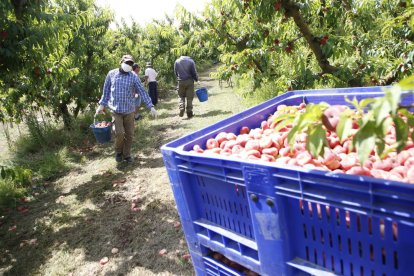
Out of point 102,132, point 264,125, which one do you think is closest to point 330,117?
point 264,125

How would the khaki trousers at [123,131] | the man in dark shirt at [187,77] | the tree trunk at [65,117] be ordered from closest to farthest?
the khaki trousers at [123,131] < the tree trunk at [65,117] < the man in dark shirt at [187,77]

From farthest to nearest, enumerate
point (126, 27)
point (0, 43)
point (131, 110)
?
point (126, 27) → point (131, 110) → point (0, 43)

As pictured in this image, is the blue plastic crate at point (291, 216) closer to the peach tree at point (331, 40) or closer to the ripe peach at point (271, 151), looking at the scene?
the ripe peach at point (271, 151)

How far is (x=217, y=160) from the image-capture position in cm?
133

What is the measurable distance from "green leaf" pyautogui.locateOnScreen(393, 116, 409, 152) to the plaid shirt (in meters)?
4.70

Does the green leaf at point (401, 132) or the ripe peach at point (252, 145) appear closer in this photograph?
the green leaf at point (401, 132)

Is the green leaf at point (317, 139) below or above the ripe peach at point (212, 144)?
above

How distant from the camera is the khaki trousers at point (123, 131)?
547 cm

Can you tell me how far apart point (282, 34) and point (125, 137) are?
300cm

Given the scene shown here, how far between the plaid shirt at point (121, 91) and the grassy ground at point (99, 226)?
974mm

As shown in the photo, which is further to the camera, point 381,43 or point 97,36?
point 97,36

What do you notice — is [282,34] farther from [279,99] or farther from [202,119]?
[202,119]

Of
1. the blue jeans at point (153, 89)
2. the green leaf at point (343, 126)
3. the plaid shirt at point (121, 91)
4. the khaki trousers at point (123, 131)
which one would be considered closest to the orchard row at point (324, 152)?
the green leaf at point (343, 126)

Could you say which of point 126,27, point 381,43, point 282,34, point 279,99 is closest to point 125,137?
point 282,34
